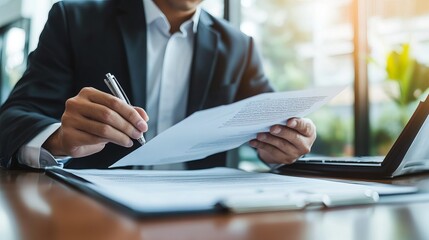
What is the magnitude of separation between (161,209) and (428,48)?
84.9 inches

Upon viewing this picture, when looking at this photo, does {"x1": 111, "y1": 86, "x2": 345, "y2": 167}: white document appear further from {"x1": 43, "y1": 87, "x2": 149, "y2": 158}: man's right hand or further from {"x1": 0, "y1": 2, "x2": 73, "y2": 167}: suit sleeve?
{"x1": 0, "y1": 2, "x2": 73, "y2": 167}: suit sleeve

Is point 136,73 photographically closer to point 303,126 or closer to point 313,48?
point 303,126

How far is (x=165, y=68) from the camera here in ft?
3.85

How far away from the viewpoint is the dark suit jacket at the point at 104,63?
103cm

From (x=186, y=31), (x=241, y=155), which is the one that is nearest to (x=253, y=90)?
(x=186, y=31)

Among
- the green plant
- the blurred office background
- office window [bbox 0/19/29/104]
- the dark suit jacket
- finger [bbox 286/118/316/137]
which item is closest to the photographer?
finger [bbox 286/118/316/137]

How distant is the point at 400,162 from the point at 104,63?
0.76m

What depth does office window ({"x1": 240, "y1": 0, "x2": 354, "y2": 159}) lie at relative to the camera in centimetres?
236

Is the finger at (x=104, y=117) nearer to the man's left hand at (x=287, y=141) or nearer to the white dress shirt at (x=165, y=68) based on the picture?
the man's left hand at (x=287, y=141)

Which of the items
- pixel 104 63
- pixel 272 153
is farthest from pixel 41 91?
pixel 272 153

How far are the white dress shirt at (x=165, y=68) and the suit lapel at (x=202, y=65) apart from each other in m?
0.03

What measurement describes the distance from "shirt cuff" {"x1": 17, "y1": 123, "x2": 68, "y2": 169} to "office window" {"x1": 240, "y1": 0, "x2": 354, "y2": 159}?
169cm

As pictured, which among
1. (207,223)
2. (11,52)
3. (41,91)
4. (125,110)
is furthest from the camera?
(11,52)

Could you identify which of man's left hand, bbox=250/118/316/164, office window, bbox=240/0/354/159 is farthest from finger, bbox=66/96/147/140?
office window, bbox=240/0/354/159
